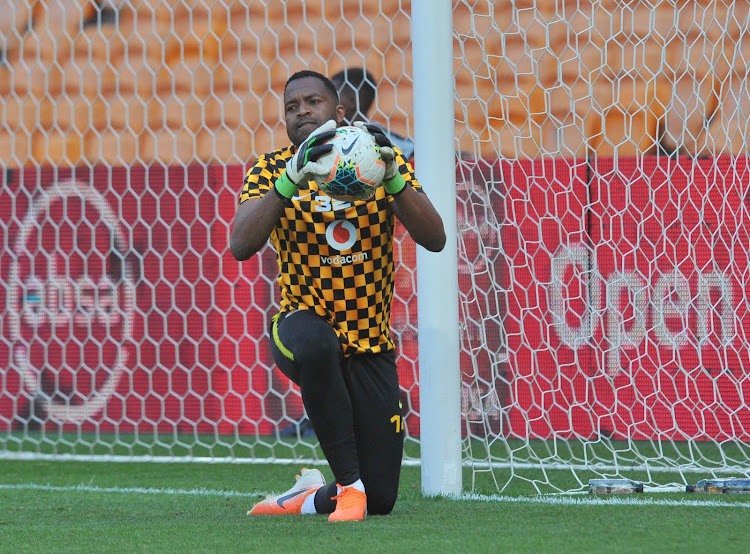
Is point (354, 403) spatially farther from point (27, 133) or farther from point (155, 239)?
point (27, 133)

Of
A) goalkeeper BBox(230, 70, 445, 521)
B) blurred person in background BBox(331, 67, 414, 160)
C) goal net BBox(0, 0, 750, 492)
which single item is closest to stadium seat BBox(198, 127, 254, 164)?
goal net BBox(0, 0, 750, 492)

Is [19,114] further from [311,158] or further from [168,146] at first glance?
[311,158]

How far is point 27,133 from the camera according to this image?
5.54 m

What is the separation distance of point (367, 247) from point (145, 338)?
2.67 m

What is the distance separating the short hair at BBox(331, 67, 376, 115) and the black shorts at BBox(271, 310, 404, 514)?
104 inches

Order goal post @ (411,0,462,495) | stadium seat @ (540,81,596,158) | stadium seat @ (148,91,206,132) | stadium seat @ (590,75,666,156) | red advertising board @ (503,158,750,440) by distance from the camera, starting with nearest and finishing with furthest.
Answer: goal post @ (411,0,462,495) → red advertising board @ (503,158,750,440) → stadium seat @ (540,81,596,158) → stadium seat @ (590,75,666,156) → stadium seat @ (148,91,206,132)

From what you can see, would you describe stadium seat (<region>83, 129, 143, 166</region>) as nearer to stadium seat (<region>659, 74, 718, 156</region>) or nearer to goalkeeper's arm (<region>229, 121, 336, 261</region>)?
stadium seat (<region>659, 74, 718, 156</region>)

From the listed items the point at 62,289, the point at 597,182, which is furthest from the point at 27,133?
the point at 597,182

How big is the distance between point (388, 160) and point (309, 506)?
99 centimetres

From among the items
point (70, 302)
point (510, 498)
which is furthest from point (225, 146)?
point (510, 498)

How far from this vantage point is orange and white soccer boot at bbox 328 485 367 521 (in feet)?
8.66

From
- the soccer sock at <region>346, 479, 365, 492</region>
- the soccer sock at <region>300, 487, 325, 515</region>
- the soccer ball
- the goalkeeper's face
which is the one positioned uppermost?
the goalkeeper's face

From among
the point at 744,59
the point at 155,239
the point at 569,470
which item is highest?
the point at 744,59

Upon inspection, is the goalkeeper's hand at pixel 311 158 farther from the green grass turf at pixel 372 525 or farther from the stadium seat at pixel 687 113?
the stadium seat at pixel 687 113
